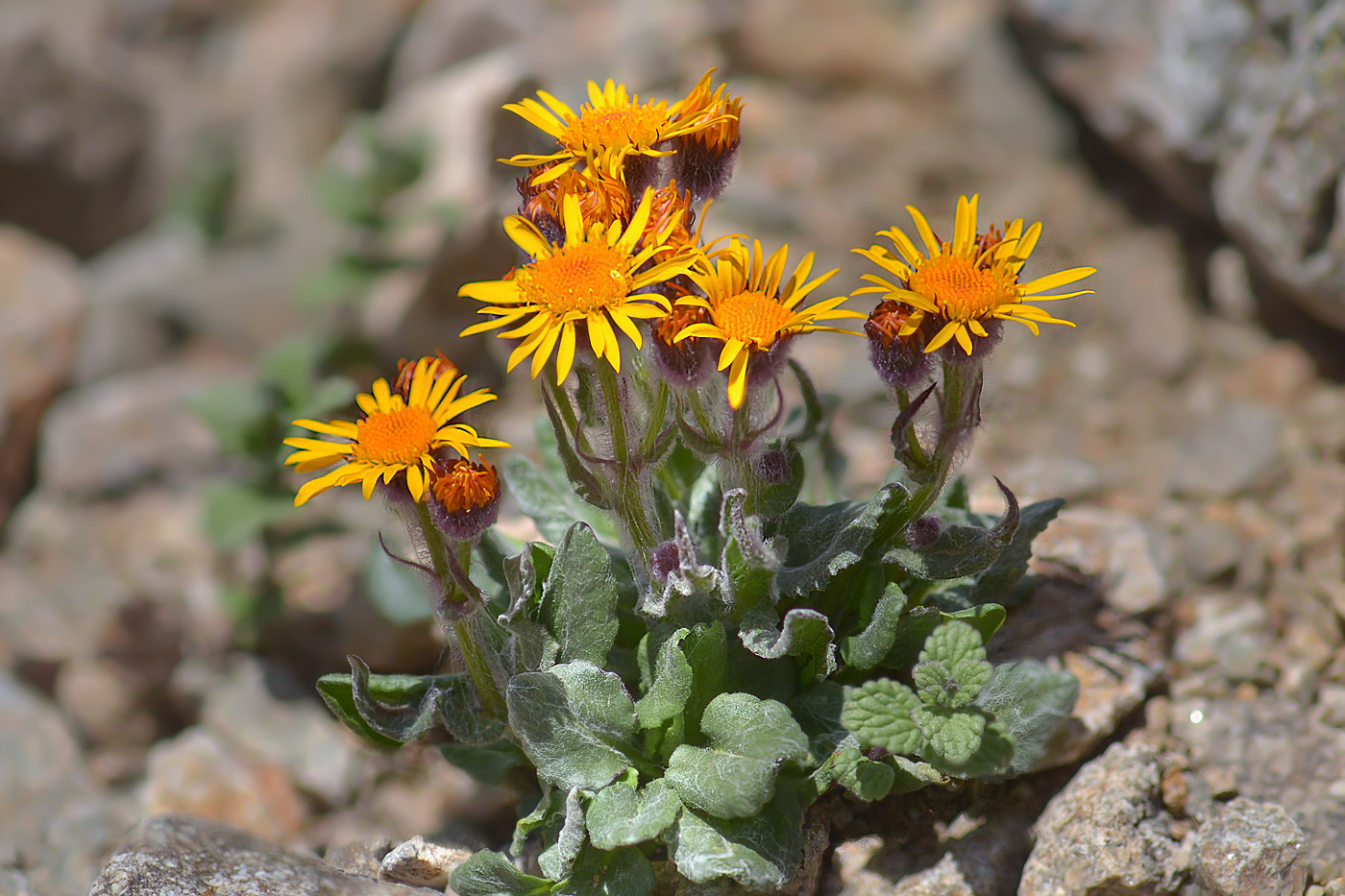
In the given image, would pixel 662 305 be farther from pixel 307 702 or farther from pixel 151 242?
pixel 151 242

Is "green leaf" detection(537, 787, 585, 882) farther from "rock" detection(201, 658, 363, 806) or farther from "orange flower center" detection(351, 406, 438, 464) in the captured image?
"rock" detection(201, 658, 363, 806)

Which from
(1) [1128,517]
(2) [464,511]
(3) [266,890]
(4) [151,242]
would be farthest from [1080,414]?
(4) [151,242]

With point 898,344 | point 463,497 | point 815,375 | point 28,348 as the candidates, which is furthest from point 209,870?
point 28,348

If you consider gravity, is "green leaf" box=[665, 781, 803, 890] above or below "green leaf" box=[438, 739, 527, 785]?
above

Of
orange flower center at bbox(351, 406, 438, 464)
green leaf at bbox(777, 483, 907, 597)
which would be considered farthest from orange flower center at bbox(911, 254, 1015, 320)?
orange flower center at bbox(351, 406, 438, 464)

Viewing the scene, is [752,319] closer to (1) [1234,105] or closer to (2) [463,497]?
(2) [463,497]

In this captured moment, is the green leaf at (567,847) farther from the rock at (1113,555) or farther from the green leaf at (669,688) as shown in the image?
the rock at (1113,555)

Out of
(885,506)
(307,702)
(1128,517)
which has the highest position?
(885,506)
